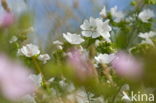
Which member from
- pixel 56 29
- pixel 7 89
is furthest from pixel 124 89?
pixel 7 89

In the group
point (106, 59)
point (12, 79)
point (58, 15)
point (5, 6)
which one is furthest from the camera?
point (58, 15)

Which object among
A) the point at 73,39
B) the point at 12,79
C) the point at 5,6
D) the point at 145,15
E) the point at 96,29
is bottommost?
the point at 12,79

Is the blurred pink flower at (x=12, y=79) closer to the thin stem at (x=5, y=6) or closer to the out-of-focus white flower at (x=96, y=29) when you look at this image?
the thin stem at (x=5, y=6)

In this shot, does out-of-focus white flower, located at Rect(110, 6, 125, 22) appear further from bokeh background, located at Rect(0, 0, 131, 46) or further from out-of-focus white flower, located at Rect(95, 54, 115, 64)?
out-of-focus white flower, located at Rect(95, 54, 115, 64)

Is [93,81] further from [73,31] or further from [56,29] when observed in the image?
[73,31]

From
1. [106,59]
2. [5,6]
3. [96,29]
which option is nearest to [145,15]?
[96,29]

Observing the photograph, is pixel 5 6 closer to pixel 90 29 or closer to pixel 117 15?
pixel 90 29

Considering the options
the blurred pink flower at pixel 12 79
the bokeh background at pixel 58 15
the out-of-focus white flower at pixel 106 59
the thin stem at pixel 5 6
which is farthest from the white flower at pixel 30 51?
the blurred pink flower at pixel 12 79

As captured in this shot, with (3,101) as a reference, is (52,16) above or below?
above
